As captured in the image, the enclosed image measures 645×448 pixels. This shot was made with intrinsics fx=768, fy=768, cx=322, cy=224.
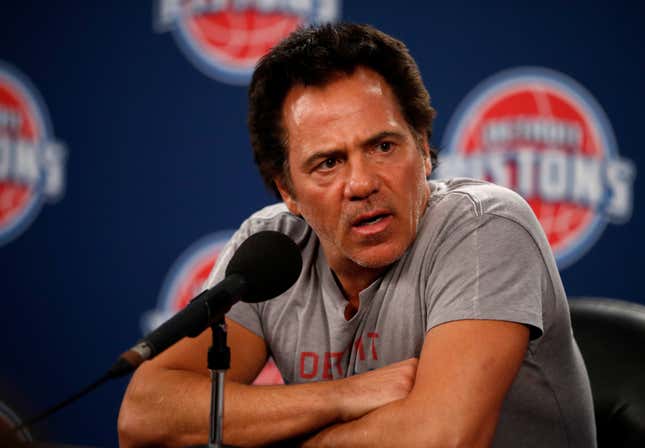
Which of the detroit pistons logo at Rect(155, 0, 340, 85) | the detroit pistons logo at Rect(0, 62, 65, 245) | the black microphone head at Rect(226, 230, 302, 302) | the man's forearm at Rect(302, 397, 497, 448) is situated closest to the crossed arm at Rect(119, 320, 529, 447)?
the man's forearm at Rect(302, 397, 497, 448)

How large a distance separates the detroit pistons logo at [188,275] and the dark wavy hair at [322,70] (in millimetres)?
1169

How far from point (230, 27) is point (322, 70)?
139cm

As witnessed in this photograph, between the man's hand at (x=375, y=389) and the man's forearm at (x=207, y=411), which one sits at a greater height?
the man's hand at (x=375, y=389)

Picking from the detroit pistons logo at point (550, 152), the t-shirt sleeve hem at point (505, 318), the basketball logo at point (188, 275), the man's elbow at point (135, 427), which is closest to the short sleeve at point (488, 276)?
the t-shirt sleeve hem at point (505, 318)

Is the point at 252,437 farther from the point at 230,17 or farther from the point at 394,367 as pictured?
the point at 230,17

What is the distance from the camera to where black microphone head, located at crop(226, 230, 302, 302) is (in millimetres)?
1085

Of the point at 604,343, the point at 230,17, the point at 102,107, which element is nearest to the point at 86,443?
the point at 102,107

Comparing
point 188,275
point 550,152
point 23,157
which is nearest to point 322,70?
point 550,152

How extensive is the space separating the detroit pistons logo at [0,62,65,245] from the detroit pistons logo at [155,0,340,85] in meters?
0.66

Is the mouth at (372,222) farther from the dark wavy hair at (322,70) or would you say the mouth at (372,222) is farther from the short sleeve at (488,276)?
the dark wavy hair at (322,70)

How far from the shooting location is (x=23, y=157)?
3113 mm

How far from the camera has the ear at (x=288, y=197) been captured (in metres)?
1.68

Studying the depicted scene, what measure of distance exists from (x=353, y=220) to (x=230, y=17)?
5.23 feet

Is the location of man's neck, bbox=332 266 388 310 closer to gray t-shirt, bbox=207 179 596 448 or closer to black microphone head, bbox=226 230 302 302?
gray t-shirt, bbox=207 179 596 448
